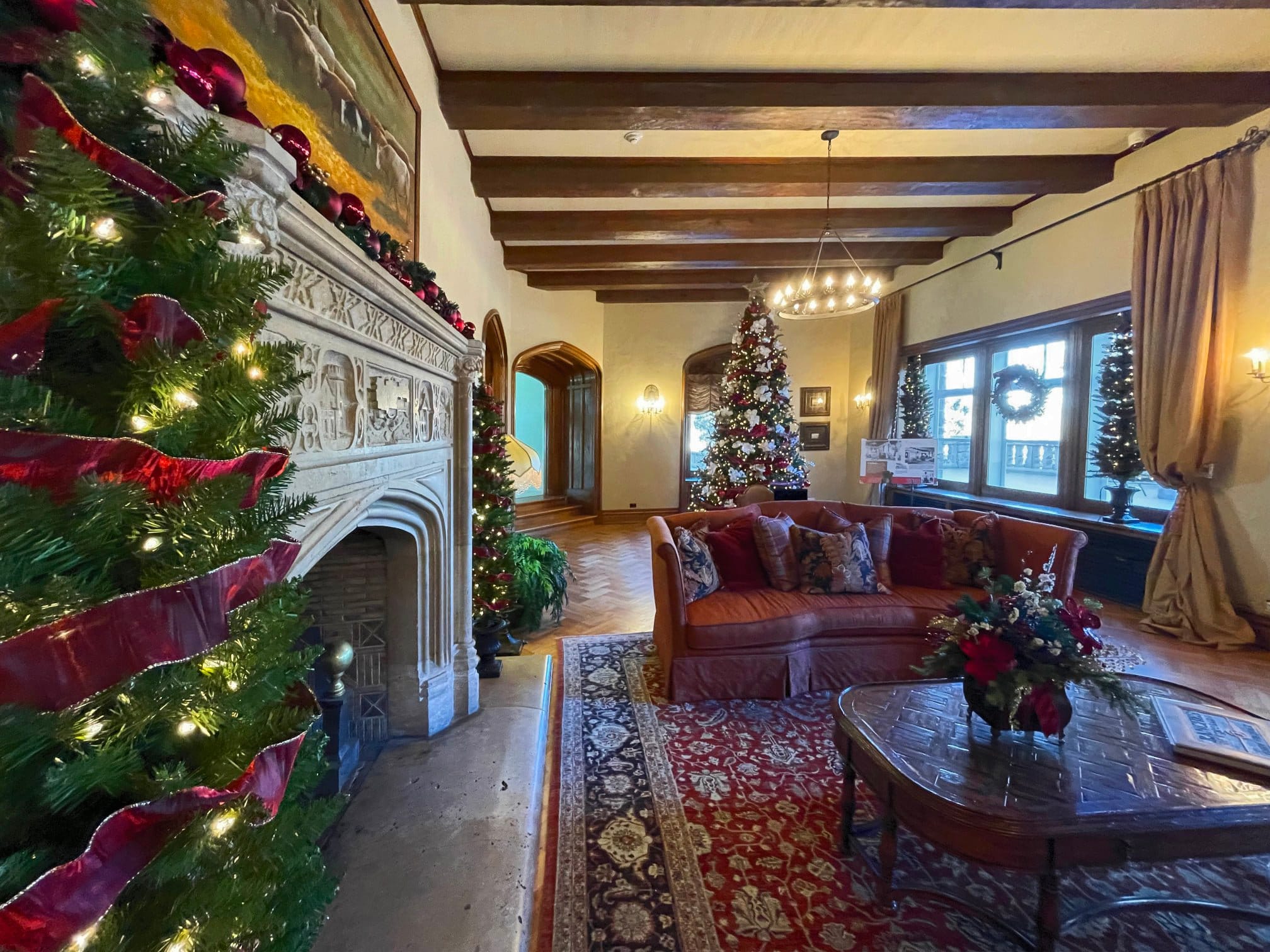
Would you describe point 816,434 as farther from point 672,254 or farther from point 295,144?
point 295,144

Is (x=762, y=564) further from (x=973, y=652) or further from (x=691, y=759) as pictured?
(x=973, y=652)

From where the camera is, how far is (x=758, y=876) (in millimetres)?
1664

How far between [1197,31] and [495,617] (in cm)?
514

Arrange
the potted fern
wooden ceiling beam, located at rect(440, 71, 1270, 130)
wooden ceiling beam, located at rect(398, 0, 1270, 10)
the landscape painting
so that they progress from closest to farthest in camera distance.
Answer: the landscape painting → wooden ceiling beam, located at rect(398, 0, 1270, 10) → wooden ceiling beam, located at rect(440, 71, 1270, 130) → the potted fern

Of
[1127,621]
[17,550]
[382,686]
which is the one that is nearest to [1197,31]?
[1127,621]

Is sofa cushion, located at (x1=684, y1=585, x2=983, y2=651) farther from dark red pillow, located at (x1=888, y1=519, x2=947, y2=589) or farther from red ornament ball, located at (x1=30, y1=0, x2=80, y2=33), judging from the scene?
red ornament ball, located at (x1=30, y1=0, x2=80, y2=33)

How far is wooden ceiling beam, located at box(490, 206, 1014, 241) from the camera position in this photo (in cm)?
494

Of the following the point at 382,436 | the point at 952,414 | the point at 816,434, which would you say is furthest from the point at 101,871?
the point at 816,434

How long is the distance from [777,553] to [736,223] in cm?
357

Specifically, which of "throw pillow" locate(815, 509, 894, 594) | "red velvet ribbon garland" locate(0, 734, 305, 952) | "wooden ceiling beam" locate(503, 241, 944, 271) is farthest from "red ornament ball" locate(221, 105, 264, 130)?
"wooden ceiling beam" locate(503, 241, 944, 271)

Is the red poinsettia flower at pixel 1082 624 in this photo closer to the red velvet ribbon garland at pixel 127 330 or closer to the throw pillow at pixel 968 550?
the throw pillow at pixel 968 550

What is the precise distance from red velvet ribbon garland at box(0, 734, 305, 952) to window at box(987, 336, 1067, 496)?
20.5ft

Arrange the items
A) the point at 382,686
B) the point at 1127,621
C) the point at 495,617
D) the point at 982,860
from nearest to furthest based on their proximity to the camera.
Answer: the point at 982,860, the point at 382,686, the point at 495,617, the point at 1127,621

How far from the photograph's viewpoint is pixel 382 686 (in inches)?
85.0
